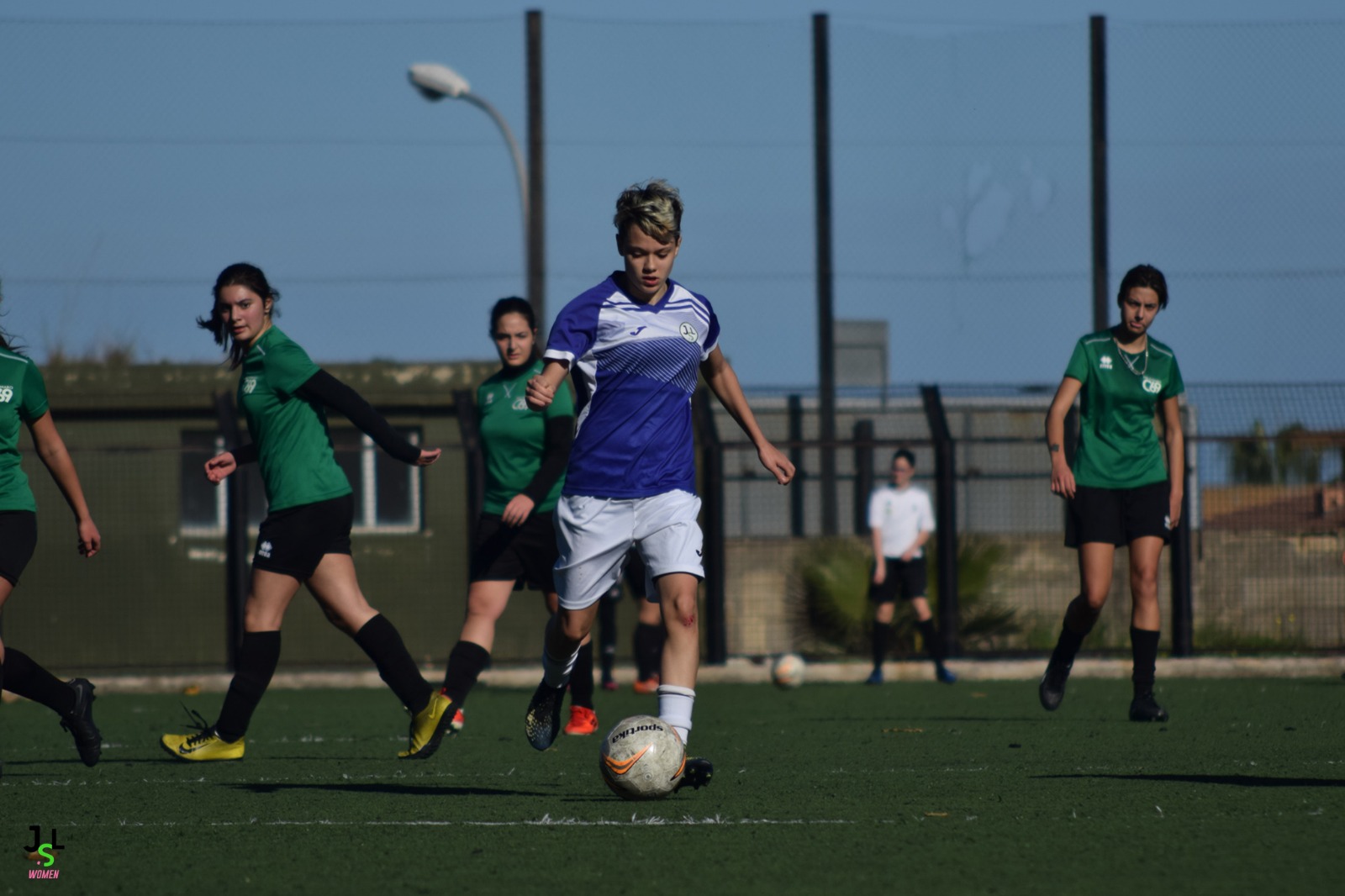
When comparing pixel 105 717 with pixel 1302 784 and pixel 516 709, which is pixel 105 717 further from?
pixel 1302 784

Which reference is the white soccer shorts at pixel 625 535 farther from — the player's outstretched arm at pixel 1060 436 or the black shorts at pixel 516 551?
the player's outstretched arm at pixel 1060 436

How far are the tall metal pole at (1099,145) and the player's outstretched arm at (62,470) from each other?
432 inches

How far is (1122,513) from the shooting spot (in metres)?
8.28

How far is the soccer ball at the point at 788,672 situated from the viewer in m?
12.5

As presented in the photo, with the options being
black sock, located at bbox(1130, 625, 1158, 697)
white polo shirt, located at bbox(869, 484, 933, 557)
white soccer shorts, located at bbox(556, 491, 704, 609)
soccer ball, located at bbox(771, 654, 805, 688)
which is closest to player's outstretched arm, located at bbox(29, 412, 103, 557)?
white soccer shorts, located at bbox(556, 491, 704, 609)

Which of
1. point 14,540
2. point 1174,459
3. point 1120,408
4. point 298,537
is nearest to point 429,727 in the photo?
point 298,537

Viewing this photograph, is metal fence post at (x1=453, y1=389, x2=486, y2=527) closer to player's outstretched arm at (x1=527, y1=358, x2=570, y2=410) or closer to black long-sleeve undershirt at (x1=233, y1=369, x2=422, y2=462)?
black long-sleeve undershirt at (x1=233, y1=369, x2=422, y2=462)

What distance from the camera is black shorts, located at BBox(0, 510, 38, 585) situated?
20.7 ft

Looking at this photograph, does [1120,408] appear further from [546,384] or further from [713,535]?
[713,535]

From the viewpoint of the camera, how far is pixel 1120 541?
828cm

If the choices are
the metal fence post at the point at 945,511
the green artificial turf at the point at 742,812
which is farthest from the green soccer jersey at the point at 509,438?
the metal fence post at the point at 945,511

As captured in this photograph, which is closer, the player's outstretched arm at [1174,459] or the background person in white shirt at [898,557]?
the player's outstretched arm at [1174,459]

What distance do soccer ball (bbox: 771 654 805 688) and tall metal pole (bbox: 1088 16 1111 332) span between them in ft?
17.1

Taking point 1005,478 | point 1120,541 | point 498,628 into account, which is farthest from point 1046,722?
point 498,628
